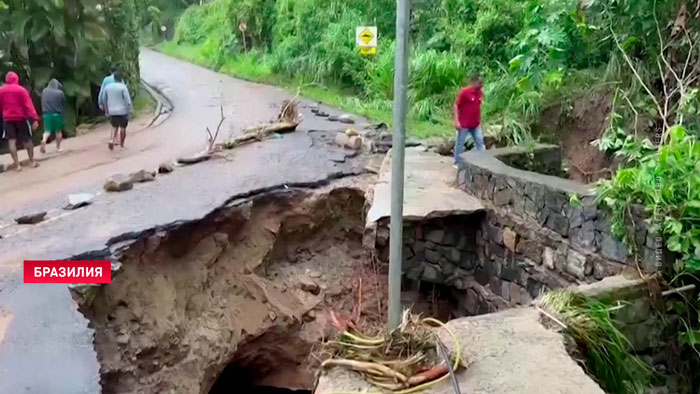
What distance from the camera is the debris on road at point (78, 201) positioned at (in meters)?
8.66

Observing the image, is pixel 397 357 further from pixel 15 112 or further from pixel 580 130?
pixel 15 112

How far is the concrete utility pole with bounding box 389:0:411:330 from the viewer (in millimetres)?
3803

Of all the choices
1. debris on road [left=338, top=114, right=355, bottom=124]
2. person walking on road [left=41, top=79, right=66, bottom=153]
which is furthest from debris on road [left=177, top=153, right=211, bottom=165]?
debris on road [left=338, top=114, right=355, bottom=124]

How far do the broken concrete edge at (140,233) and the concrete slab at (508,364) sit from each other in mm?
3389

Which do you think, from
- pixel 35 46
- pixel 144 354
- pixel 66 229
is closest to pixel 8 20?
pixel 35 46

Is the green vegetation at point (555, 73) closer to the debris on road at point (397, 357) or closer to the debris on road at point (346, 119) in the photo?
the debris on road at point (346, 119)

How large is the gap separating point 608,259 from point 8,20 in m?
13.7

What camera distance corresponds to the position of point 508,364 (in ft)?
14.2

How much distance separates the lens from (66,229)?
7.78m

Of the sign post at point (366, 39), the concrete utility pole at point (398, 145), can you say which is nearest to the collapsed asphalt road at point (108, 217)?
the sign post at point (366, 39)

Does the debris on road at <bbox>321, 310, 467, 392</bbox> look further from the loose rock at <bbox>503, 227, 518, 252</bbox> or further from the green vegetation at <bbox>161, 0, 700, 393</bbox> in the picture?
the loose rock at <bbox>503, 227, 518, 252</bbox>
